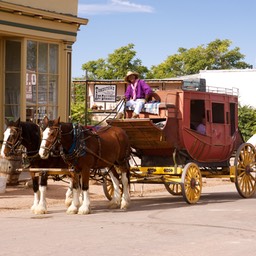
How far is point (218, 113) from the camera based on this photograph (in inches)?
693

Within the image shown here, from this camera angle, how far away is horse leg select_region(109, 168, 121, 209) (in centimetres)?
→ 1514

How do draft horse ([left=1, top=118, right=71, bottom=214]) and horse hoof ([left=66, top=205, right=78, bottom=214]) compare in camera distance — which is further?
draft horse ([left=1, top=118, right=71, bottom=214])

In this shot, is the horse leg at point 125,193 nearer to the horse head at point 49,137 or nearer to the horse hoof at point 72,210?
the horse hoof at point 72,210

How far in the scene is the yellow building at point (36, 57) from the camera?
22547 millimetres

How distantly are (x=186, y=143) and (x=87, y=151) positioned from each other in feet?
9.33

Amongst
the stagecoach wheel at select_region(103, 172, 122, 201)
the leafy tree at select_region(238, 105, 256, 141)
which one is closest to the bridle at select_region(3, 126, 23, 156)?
the stagecoach wheel at select_region(103, 172, 122, 201)

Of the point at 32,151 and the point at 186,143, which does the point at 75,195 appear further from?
the point at 186,143

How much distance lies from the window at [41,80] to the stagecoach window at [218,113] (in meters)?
7.46

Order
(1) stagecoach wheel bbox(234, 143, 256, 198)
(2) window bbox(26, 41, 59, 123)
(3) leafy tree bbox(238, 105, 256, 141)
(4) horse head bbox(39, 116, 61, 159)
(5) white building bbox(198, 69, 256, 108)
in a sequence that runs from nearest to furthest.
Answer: (4) horse head bbox(39, 116, 61, 159) < (1) stagecoach wheel bbox(234, 143, 256, 198) < (2) window bbox(26, 41, 59, 123) < (3) leafy tree bbox(238, 105, 256, 141) < (5) white building bbox(198, 69, 256, 108)

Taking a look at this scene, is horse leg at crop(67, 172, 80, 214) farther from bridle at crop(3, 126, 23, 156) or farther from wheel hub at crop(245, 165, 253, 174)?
wheel hub at crop(245, 165, 253, 174)

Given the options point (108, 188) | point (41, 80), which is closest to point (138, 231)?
point (108, 188)

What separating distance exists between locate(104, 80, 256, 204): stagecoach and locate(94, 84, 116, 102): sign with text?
27.1ft

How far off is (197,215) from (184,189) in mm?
1799

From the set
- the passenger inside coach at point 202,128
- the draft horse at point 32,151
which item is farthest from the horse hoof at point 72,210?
the passenger inside coach at point 202,128
